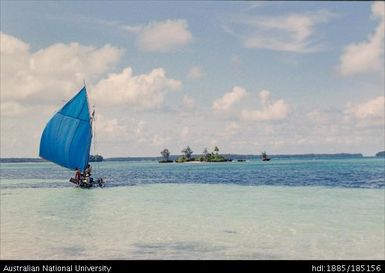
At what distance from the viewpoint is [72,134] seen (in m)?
44.3

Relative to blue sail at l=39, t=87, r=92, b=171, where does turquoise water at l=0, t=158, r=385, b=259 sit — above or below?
below

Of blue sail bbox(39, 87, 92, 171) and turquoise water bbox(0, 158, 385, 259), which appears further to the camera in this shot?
blue sail bbox(39, 87, 92, 171)

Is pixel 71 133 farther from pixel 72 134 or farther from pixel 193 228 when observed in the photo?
pixel 193 228

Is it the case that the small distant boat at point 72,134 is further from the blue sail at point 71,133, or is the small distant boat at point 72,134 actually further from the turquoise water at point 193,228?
the turquoise water at point 193,228

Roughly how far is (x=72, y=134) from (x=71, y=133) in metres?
0.14

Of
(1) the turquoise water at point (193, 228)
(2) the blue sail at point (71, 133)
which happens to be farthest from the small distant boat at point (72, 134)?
(1) the turquoise water at point (193, 228)

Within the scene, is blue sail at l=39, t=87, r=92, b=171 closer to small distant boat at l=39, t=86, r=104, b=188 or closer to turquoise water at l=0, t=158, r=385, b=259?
small distant boat at l=39, t=86, r=104, b=188

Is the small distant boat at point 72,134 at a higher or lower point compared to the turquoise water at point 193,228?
higher

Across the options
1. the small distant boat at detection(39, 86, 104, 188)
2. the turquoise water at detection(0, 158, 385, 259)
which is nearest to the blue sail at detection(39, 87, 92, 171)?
the small distant boat at detection(39, 86, 104, 188)

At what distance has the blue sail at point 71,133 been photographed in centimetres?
4425

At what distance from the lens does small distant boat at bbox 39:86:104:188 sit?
44.2 m

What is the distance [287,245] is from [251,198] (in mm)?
18008

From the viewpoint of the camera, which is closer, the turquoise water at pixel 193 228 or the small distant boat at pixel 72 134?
the turquoise water at pixel 193 228

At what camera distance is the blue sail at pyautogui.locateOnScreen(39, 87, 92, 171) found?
44.2 meters
